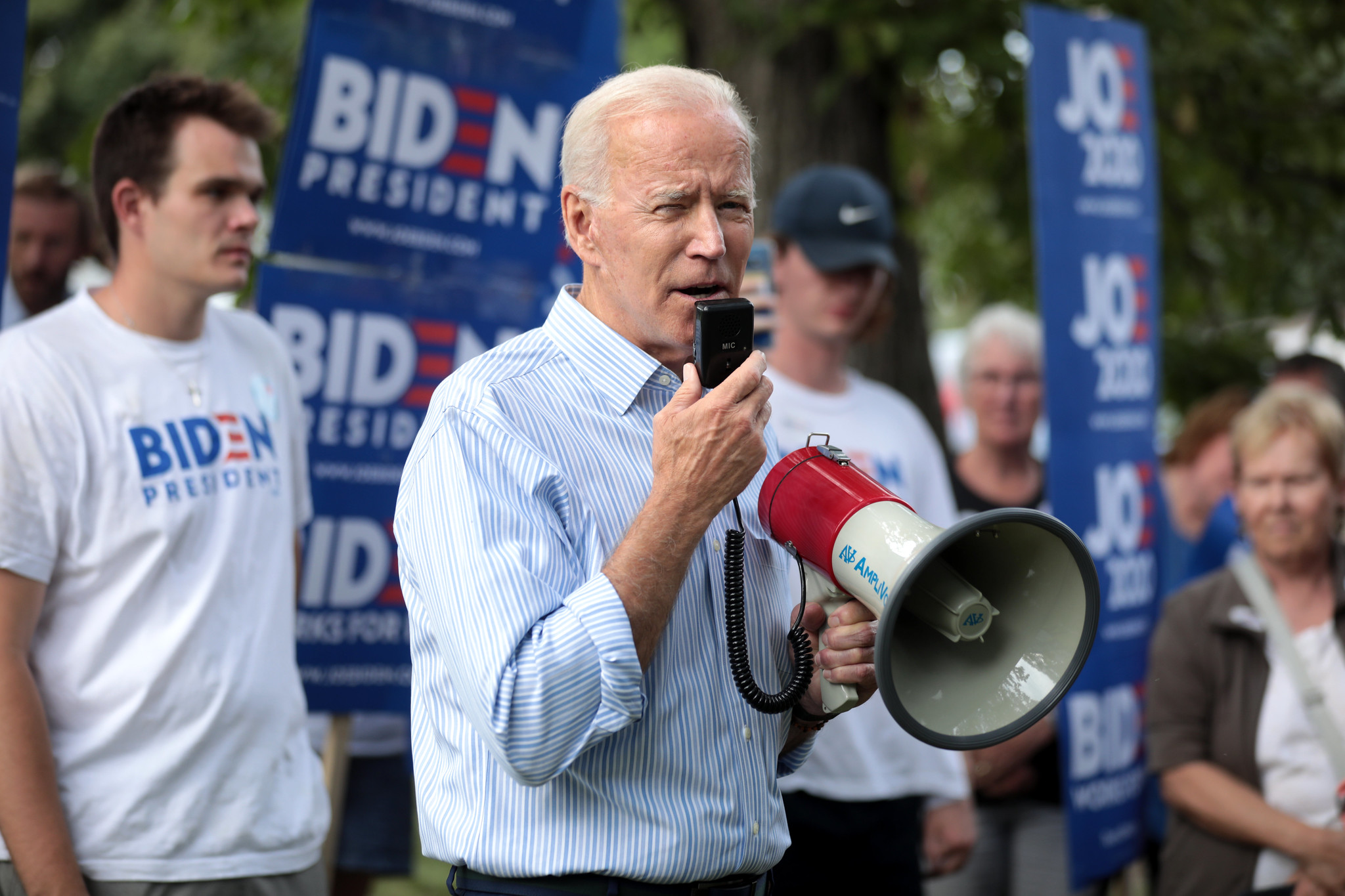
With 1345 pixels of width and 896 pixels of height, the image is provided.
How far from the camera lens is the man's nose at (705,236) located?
1.98m

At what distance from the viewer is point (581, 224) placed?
2115mm

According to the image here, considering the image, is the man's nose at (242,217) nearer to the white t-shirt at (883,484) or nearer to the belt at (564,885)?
the white t-shirt at (883,484)

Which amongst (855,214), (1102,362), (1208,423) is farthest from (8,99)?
(1208,423)

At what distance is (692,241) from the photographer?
1993 mm

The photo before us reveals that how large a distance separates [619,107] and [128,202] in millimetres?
1555

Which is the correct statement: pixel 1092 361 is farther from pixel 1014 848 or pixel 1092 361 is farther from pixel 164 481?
pixel 164 481

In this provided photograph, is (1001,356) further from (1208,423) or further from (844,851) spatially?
(844,851)

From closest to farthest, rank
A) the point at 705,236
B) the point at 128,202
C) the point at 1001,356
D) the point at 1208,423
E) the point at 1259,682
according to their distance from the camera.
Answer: the point at 705,236, the point at 128,202, the point at 1259,682, the point at 1001,356, the point at 1208,423

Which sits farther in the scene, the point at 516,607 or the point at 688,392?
the point at 688,392

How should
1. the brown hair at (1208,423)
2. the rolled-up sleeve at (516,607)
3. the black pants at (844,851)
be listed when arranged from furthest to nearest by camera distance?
the brown hair at (1208,423)
the black pants at (844,851)
the rolled-up sleeve at (516,607)

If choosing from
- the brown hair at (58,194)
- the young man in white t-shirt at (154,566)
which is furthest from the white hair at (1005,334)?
the brown hair at (58,194)

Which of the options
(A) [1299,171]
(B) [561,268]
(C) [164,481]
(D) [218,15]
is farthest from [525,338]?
(A) [1299,171]

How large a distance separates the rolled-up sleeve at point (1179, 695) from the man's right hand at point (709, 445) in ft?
8.62

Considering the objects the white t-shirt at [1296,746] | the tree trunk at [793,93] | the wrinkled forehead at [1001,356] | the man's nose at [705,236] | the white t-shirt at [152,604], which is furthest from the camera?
the tree trunk at [793,93]
